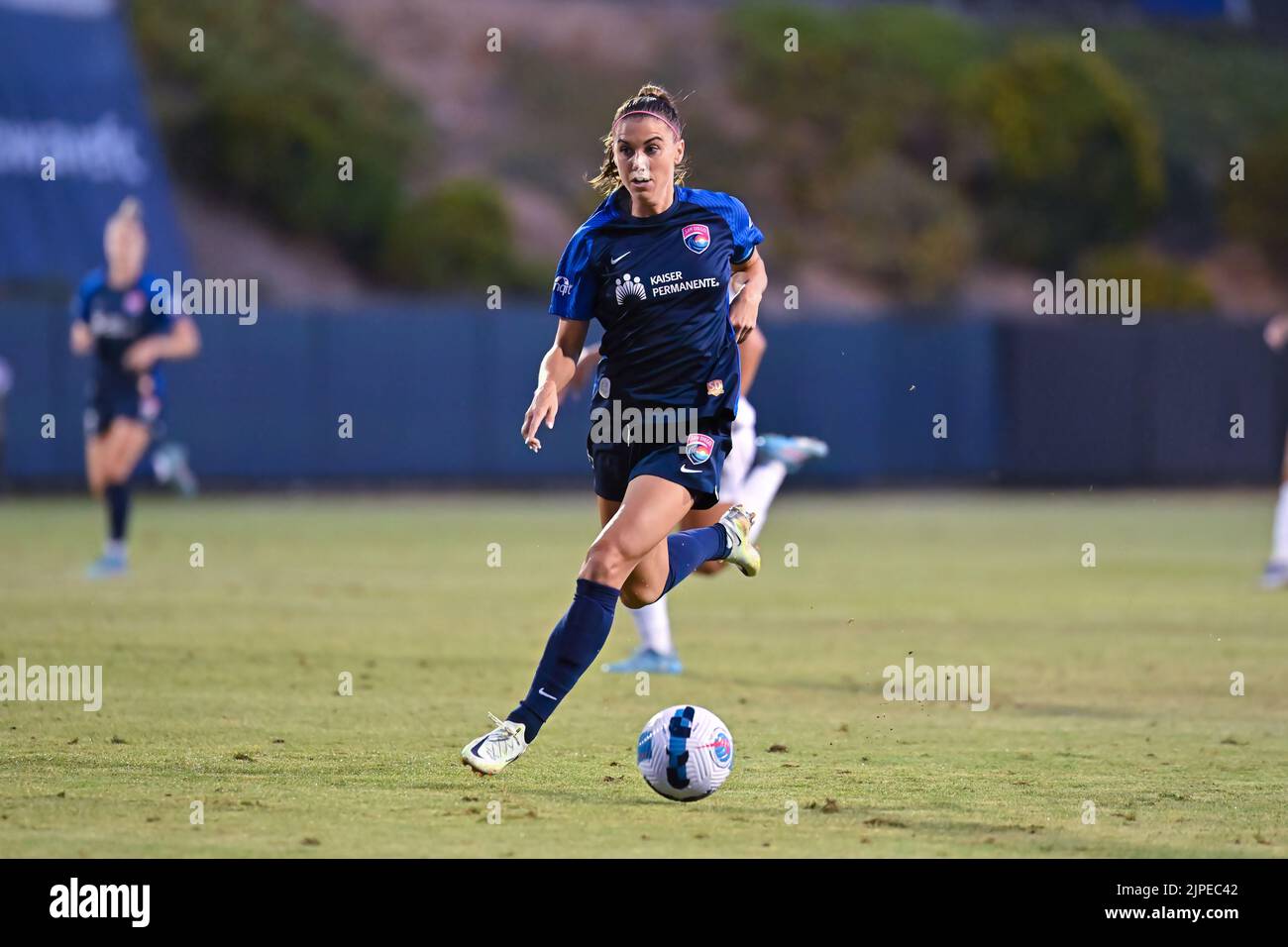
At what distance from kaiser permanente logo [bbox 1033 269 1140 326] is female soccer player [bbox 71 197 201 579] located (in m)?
18.4

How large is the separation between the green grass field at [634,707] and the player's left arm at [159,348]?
1.79 metres

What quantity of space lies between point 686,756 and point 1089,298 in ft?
121

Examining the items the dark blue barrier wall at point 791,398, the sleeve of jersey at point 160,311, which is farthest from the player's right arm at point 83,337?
the dark blue barrier wall at point 791,398

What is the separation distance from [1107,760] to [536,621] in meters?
6.07

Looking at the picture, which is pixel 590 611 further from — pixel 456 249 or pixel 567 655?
pixel 456 249

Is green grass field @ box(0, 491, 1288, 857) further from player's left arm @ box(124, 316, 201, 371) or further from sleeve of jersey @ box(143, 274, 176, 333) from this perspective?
sleeve of jersey @ box(143, 274, 176, 333)

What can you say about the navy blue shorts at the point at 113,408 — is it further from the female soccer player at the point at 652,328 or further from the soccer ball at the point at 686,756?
the soccer ball at the point at 686,756

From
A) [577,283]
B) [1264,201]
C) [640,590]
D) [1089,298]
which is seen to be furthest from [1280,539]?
[1264,201]

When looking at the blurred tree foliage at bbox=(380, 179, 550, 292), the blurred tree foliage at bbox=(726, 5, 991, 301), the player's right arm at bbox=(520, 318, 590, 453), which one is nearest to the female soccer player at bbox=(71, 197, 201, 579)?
the player's right arm at bbox=(520, 318, 590, 453)

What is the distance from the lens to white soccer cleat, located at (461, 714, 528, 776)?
7488mm

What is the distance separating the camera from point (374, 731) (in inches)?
355

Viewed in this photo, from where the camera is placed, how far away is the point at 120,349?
16828 millimetres

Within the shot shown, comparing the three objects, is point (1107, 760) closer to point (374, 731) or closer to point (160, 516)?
point (374, 731)

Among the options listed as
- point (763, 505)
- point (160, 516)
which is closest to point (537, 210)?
point (160, 516)
